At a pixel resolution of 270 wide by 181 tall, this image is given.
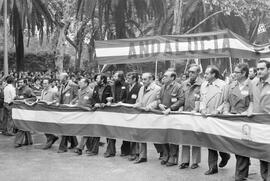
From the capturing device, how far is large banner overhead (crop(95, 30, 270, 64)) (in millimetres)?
11500

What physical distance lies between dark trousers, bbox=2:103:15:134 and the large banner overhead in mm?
3319

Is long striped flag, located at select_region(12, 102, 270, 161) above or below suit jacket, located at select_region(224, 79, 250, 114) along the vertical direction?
below

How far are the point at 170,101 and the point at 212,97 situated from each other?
1124mm

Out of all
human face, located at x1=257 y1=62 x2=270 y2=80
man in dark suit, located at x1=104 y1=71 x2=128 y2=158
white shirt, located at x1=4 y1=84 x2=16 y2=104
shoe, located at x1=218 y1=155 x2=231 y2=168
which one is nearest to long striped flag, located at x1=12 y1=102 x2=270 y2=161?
man in dark suit, located at x1=104 y1=71 x2=128 y2=158

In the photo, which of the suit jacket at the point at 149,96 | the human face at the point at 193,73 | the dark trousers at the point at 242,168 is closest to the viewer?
the dark trousers at the point at 242,168

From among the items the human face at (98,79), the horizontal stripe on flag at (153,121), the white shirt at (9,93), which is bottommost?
the horizontal stripe on flag at (153,121)

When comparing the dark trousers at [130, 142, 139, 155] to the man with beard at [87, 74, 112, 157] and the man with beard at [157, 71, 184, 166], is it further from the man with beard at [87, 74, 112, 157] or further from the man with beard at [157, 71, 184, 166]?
the man with beard at [87, 74, 112, 157]

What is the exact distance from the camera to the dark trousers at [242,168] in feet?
25.3

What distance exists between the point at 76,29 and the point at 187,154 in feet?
75.7

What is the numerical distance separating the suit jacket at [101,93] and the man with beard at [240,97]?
10.7ft

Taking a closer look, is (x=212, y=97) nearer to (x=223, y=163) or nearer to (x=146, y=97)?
(x=223, y=163)

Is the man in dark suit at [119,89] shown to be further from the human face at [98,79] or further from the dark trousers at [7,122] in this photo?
the dark trousers at [7,122]

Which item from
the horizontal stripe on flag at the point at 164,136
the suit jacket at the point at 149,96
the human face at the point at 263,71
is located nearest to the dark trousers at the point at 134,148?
the horizontal stripe on flag at the point at 164,136

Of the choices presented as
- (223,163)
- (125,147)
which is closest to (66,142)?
(125,147)
